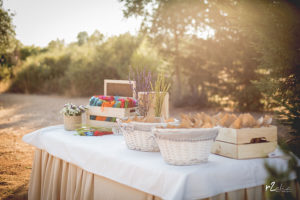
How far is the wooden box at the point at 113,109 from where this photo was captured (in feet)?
9.34

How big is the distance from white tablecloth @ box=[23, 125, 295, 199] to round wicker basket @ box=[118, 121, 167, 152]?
45 mm

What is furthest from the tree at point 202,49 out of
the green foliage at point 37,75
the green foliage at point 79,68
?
the green foliage at point 37,75

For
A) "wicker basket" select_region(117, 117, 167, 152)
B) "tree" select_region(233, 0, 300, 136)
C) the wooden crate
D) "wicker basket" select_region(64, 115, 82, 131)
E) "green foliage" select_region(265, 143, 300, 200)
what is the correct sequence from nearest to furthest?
1. "green foliage" select_region(265, 143, 300, 200)
2. "wicker basket" select_region(117, 117, 167, 152)
3. the wooden crate
4. "wicker basket" select_region(64, 115, 82, 131)
5. "tree" select_region(233, 0, 300, 136)

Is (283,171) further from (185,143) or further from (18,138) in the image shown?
(18,138)

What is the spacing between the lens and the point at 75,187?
2561mm

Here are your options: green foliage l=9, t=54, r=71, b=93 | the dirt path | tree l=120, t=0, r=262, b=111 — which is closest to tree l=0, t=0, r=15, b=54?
the dirt path

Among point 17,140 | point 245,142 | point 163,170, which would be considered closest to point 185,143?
point 163,170

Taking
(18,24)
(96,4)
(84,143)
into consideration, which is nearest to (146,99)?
(84,143)

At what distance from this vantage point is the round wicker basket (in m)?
2.13

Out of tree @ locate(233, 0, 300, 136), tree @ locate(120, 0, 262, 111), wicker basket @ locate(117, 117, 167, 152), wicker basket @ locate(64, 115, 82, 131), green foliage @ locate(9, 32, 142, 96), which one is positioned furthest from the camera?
green foliage @ locate(9, 32, 142, 96)

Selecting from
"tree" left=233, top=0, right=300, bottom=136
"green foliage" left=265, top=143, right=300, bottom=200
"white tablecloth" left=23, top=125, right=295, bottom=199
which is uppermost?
"tree" left=233, top=0, right=300, bottom=136

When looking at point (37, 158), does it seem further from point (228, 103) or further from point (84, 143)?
point (228, 103)

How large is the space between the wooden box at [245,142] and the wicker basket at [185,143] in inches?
8.4

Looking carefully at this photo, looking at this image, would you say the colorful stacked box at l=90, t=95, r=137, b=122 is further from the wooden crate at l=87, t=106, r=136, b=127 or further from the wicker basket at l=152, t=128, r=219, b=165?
the wicker basket at l=152, t=128, r=219, b=165
